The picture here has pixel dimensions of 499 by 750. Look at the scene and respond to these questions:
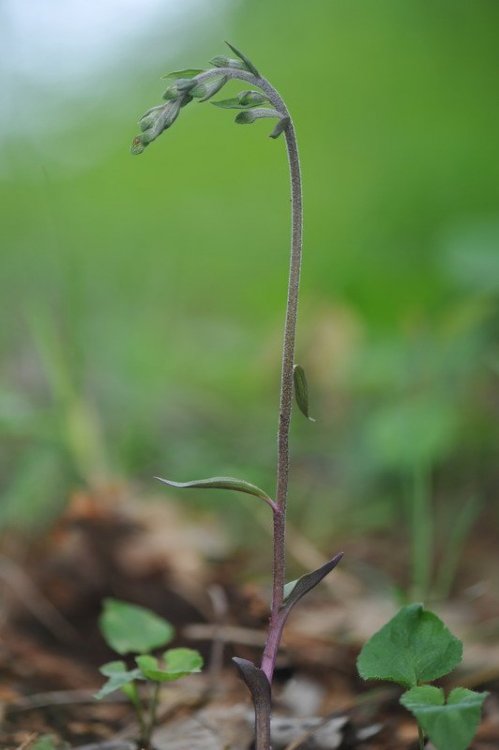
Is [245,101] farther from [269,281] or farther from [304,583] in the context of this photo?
[269,281]

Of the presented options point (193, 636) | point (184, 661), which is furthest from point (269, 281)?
point (184, 661)

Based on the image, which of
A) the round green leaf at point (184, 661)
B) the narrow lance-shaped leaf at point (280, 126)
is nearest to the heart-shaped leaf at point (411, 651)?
the round green leaf at point (184, 661)

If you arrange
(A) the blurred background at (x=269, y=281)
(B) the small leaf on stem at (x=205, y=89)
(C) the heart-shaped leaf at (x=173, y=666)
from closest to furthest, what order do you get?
(B) the small leaf on stem at (x=205, y=89), (C) the heart-shaped leaf at (x=173, y=666), (A) the blurred background at (x=269, y=281)

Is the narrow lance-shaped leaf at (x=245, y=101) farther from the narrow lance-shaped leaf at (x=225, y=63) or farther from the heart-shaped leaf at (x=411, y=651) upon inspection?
the heart-shaped leaf at (x=411, y=651)

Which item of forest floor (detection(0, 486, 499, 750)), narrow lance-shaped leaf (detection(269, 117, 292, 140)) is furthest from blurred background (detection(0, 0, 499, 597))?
narrow lance-shaped leaf (detection(269, 117, 292, 140))

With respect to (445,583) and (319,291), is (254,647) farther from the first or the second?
(319,291)

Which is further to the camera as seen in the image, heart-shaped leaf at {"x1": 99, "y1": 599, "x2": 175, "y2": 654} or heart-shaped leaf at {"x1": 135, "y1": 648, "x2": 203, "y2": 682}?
heart-shaped leaf at {"x1": 99, "y1": 599, "x2": 175, "y2": 654}

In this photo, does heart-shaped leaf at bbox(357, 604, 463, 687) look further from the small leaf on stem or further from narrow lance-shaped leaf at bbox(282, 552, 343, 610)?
the small leaf on stem
